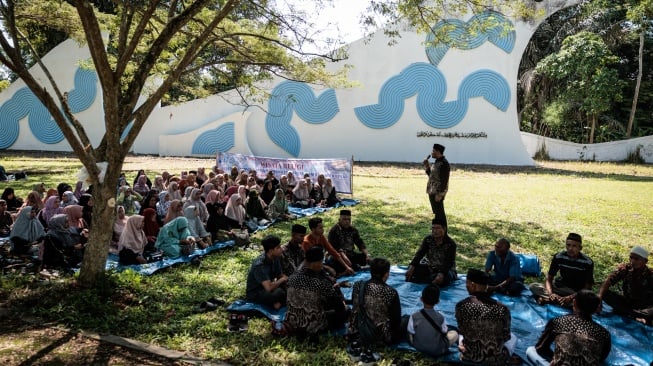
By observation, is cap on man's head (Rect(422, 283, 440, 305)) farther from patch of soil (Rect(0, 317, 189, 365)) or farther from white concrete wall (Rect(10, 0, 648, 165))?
white concrete wall (Rect(10, 0, 648, 165))

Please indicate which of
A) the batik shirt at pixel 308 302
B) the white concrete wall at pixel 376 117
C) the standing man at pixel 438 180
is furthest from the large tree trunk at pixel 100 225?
the white concrete wall at pixel 376 117

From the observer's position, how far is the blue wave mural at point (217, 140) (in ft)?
77.4

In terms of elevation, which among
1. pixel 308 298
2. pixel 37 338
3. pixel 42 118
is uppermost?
pixel 42 118

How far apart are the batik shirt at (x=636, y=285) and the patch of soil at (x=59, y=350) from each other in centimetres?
465

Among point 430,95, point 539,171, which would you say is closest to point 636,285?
point 539,171

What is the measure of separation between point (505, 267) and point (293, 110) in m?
18.6

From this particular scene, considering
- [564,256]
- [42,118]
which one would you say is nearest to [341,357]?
[564,256]

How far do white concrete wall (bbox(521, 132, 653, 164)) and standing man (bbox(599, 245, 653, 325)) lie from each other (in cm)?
2387

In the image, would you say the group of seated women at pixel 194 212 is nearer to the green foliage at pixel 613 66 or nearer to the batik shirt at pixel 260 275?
the batik shirt at pixel 260 275

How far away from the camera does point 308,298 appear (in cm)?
418

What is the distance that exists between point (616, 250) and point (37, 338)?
320 inches

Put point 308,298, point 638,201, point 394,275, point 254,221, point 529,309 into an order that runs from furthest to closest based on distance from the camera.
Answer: point 638,201 → point 254,221 → point 394,275 → point 529,309 → point 308,298

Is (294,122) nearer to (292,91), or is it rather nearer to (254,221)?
(292,91)

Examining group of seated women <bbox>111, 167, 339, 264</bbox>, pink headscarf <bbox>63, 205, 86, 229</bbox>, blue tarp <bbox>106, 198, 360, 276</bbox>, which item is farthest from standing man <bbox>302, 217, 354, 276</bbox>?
pink headscarf <bbox>63, 205, 86, 229</bbox>
